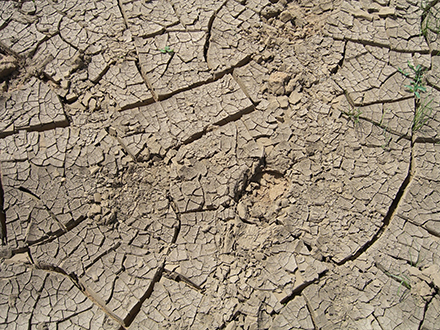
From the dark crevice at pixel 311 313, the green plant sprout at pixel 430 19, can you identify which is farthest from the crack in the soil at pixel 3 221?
the green plant sprout at pixel 430 19

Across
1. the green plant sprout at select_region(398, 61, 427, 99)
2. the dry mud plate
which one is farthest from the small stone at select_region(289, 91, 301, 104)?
the green plant sprout at select_region(398, 61, 427, 99)

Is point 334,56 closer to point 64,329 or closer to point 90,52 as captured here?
point 90,52

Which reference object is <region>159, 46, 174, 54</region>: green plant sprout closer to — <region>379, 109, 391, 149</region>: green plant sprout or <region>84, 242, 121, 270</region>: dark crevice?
<region>84, 242, 121, 270</region>: dark crevice

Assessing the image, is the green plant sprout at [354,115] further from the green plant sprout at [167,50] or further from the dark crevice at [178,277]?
the dark crevice at [178,277]

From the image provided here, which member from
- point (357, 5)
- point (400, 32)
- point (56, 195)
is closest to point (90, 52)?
point (56, 195)

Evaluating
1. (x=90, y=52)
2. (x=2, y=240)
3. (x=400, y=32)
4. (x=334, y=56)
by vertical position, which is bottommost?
(x=2, y=240)
